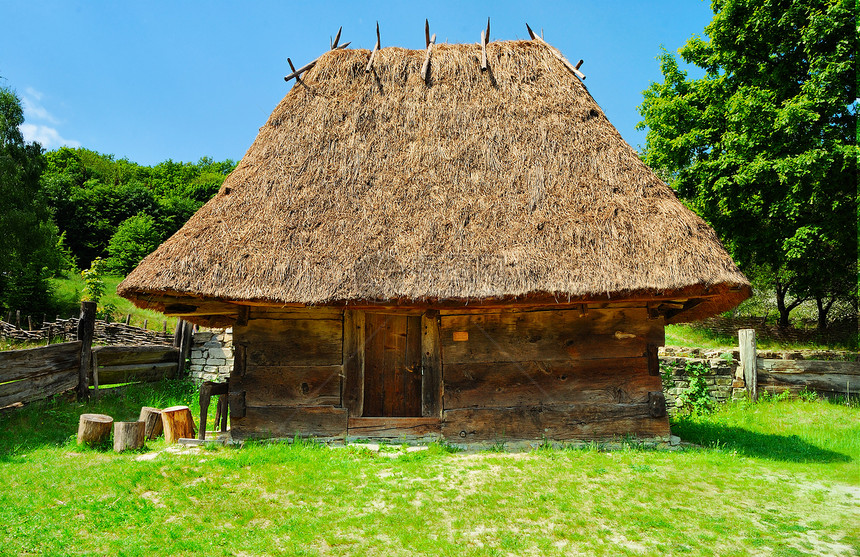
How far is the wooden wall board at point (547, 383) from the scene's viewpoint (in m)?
6.69

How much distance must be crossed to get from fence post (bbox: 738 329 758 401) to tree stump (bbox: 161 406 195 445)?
33.1 ft

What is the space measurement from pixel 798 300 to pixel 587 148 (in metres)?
13.4

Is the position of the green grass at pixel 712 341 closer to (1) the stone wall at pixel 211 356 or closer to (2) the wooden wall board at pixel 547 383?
(2) the wooden wall board at pixel 547 383

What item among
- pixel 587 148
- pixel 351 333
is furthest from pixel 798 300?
pixel 351 333

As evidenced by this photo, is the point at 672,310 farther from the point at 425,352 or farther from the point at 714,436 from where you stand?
the point at 425,352

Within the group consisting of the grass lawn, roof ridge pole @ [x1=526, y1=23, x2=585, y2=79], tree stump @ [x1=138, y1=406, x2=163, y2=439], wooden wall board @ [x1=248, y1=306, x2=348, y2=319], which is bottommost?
the grass lawn

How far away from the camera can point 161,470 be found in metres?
5.36

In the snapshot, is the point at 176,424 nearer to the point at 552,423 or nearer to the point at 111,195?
the point at 552,423

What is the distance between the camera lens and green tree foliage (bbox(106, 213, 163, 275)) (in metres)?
31.8

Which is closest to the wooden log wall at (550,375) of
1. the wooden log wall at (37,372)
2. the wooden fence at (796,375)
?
the wooden fence at (796,375)

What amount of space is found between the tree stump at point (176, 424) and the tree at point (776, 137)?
45.7 ft

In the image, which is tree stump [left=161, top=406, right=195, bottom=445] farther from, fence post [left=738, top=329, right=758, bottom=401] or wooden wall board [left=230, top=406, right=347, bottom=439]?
fence post [left=738, top=329, right=758, bottom=401]

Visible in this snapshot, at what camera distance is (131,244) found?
32.7 meters

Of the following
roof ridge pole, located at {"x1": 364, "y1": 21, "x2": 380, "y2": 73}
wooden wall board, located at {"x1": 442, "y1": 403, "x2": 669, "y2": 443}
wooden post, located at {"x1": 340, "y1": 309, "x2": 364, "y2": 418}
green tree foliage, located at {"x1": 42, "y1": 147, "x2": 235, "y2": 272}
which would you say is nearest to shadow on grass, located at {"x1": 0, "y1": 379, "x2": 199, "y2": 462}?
wooden post, located at {"x1": 340, "y1": 309, "x2": 364, "y2": 418}
